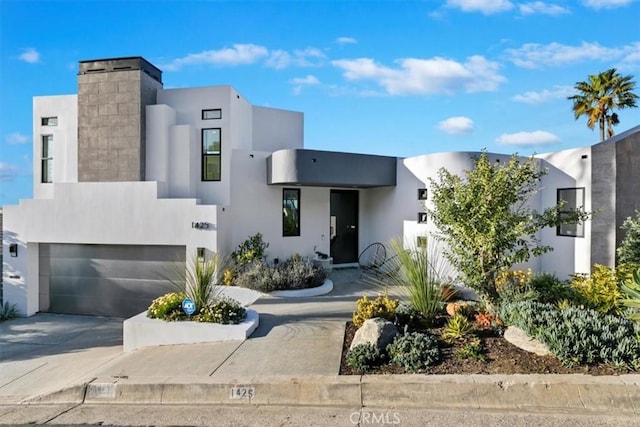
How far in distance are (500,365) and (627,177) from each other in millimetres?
7413

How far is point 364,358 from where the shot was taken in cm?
454

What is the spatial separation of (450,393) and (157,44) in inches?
459

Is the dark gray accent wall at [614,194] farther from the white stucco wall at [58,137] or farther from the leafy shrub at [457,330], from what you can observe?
the white stucco wall at [58,137]

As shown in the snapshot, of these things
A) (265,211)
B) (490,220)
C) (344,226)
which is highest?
(265,211)

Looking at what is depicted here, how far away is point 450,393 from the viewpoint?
13.0 feet

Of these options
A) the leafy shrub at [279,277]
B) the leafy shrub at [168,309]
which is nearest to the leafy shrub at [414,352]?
the leafy shrub at [168,309]

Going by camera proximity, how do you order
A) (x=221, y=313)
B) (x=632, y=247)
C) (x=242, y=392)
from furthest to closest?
(x=632, y=247), (x=221, y=313), (x=242, y=392)

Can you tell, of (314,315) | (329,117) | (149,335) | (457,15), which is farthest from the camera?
(329,117)

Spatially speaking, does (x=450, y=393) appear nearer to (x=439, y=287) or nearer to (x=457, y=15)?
(x=439, y=287)

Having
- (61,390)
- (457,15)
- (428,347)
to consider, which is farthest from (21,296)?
(457,15)

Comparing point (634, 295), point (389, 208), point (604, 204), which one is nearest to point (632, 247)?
point (604, 204)

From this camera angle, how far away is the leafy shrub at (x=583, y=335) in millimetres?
4250

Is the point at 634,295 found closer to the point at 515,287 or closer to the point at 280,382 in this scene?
the point at 515,287

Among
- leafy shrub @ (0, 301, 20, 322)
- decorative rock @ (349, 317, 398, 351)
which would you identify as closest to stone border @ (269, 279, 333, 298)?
decorative rock @ (349, 317, 398, 351)
